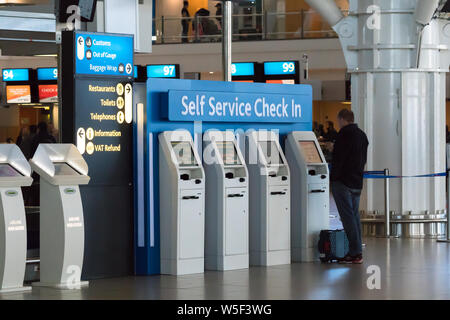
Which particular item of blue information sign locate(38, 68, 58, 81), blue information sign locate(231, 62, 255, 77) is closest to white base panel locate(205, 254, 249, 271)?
blue information sign locate(231, 62, 255, 77)

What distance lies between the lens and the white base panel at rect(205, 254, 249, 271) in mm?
10266

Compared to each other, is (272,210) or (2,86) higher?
(2,86)

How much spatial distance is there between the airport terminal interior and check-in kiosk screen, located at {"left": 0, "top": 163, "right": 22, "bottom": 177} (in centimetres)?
1

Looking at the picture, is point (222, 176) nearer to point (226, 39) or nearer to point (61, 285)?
point (226, 39)

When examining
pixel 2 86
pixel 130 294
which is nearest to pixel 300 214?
pixel 130 294

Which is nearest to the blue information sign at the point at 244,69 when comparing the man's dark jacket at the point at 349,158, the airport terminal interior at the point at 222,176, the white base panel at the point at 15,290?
the airport terminal interior at the point at 222,176

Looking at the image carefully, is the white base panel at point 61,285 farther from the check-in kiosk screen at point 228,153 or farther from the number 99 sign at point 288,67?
the number 99 sign at point 288,67

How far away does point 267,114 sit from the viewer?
440 inches

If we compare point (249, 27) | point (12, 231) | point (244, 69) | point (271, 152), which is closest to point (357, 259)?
point (271, 152)

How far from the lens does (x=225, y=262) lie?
10.3m

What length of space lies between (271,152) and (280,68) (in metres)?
8.49

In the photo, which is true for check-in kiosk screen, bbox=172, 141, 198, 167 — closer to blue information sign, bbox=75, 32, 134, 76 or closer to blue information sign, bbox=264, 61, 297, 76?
blue information sign, bbox=75, 32, 134, 76

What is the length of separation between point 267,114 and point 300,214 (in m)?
1.17
